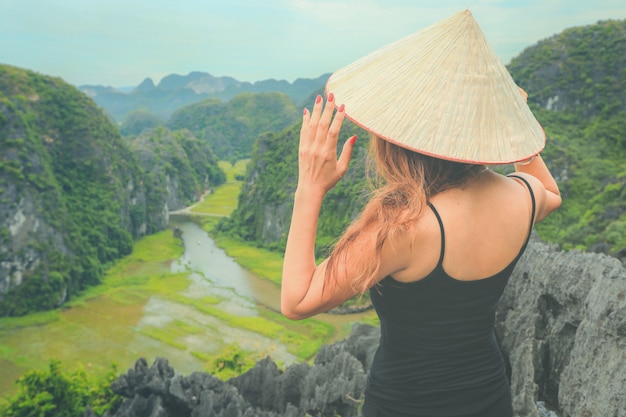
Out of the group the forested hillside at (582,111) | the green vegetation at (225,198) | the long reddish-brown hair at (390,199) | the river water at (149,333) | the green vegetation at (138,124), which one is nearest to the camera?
the long reddish-brown hair at (390,199)

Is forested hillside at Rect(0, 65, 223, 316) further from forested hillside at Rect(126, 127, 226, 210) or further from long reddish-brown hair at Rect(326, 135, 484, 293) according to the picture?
long reddish-brown hair at Rect(326, 135, 484, 293)

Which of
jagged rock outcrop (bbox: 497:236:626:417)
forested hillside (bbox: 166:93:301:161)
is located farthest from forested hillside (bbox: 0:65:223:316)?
forested hillside (bbox: 166:93:301:161)

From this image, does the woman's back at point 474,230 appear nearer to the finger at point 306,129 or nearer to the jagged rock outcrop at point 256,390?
the finger at point 306,129

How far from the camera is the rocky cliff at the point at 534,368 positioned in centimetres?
434

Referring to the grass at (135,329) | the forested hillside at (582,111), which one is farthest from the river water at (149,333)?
the forested hillside at (582,111)

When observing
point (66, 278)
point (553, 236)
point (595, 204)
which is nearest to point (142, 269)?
point (66, 278)

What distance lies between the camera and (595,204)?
26250 millimetres

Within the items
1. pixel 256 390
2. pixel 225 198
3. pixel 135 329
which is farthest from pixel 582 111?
pixel 225 198

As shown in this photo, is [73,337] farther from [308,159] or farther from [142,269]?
[308,159]

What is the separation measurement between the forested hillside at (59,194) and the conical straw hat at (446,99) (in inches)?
1235

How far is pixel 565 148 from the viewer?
32.5 m

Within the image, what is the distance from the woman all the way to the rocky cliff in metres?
3.03

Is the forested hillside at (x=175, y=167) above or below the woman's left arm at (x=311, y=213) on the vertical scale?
below

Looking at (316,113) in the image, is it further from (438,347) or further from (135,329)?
(135,329)
